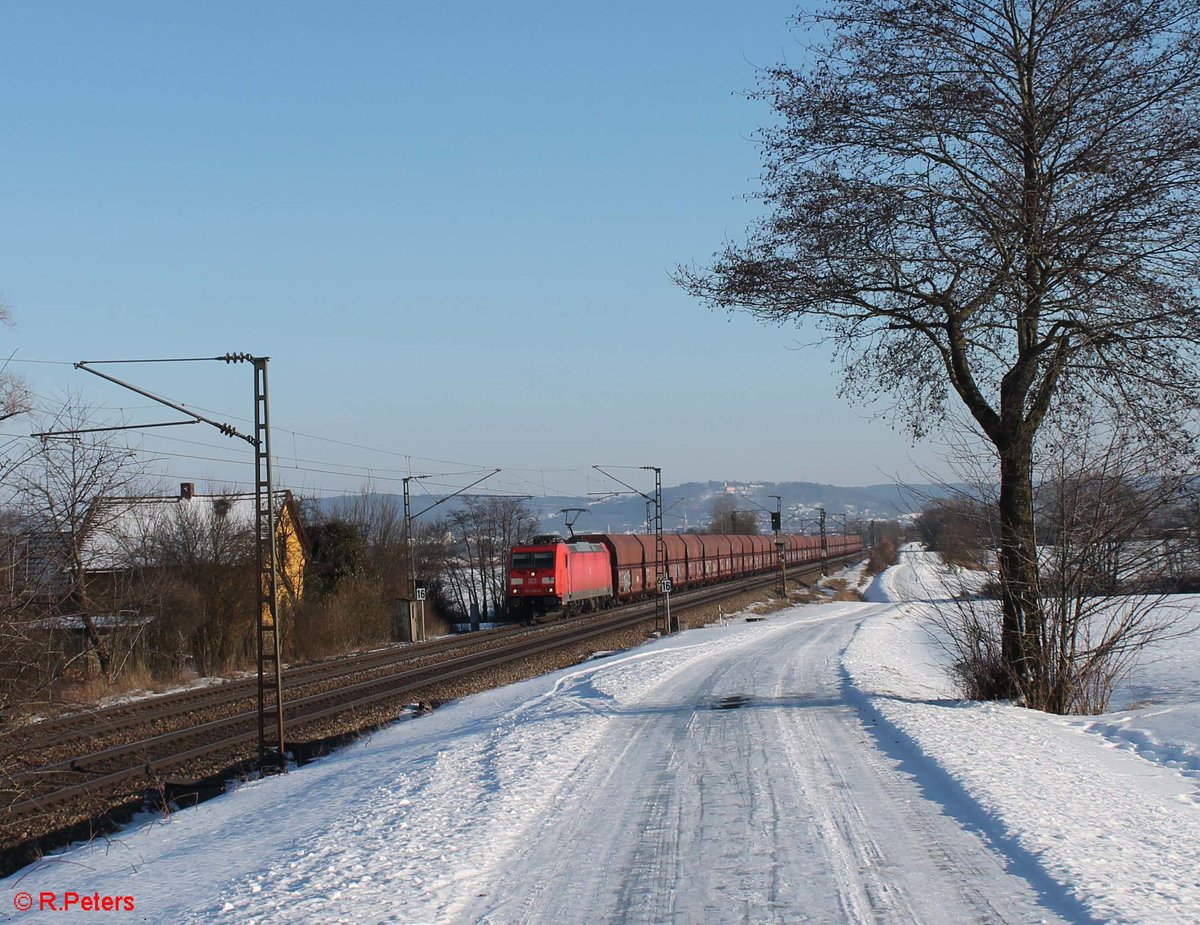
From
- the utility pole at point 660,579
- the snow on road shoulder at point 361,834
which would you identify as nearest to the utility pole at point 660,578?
the utility pole at point 660,579

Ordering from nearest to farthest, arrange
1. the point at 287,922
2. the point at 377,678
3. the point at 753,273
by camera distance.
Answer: the point at 287,922, the point at 753,273, the point at 377,678

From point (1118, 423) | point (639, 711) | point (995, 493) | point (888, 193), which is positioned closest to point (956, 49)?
point (888, 193)

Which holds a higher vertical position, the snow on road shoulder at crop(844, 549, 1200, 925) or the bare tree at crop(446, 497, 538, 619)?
the bare tree at crop(446, 497, 538, 619)

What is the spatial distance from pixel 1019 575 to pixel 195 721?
1479cm

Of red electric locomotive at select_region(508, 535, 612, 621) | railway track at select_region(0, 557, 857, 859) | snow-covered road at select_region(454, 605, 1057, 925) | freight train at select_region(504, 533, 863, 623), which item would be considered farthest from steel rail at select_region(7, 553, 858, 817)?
snow-covered road at select_region(454, 605, 1057, 925)

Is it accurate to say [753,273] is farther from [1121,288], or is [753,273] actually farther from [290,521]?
[290,521]

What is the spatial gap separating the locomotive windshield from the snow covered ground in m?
29.5

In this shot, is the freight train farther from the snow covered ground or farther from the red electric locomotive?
the snow covered ground

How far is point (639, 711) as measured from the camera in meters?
12.5

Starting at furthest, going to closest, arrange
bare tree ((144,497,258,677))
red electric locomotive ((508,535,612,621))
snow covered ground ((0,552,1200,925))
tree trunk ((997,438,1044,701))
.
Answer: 1. red electric locomotive ((508,535,612,621))
2. bare tree ((144,497,258,677))
3. tree trunk ((997,438,1044,701))
4. snow covered ground ((0,552,1200,925))

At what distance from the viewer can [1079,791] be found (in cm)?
750

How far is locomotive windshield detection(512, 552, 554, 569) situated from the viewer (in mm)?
42562

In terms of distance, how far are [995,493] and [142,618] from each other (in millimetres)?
23573

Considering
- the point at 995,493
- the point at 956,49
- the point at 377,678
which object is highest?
the point at 956,49
